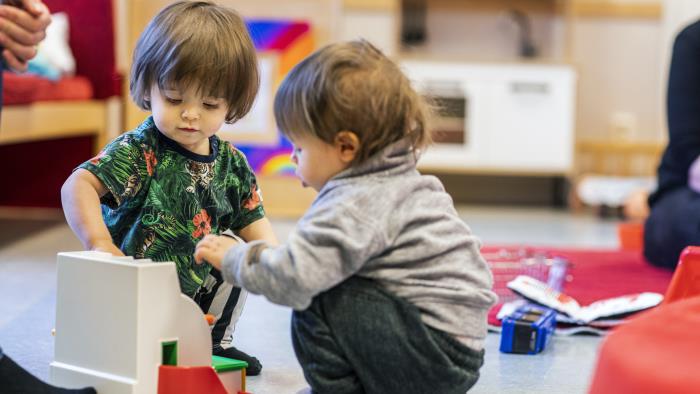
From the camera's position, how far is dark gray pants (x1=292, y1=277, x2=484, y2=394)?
1024 millimetres

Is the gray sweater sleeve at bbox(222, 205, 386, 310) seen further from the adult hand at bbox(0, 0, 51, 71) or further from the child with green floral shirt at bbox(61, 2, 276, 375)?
the adult hand at bbox(0, 0, 51, 71)

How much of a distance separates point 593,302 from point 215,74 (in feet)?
3.12

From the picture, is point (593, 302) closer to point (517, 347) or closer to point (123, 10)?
point (517, 347)

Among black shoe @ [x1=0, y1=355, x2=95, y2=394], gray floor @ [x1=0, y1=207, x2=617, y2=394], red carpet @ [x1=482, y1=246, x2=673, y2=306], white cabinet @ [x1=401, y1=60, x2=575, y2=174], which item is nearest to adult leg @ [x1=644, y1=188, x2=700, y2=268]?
red carpet @ [x1=482, y1=246, x2=673, y2=306]

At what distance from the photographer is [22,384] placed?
1.09 m

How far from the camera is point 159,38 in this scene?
1.25m

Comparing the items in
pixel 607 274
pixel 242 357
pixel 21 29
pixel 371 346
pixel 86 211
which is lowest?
pixel 607 274

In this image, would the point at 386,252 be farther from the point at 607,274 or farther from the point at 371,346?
the point at 607,274

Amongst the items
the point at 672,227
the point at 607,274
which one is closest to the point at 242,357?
the point at 607,274

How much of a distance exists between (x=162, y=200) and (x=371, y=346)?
39 cm

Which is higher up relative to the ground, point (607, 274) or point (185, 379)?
point (185, 379)

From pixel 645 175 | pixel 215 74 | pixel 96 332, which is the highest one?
pixel 215 74

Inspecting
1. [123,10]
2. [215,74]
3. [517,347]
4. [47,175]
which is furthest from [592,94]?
[215,74]

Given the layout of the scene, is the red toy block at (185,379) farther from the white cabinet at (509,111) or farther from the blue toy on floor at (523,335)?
the white cabinet at (509,111)
